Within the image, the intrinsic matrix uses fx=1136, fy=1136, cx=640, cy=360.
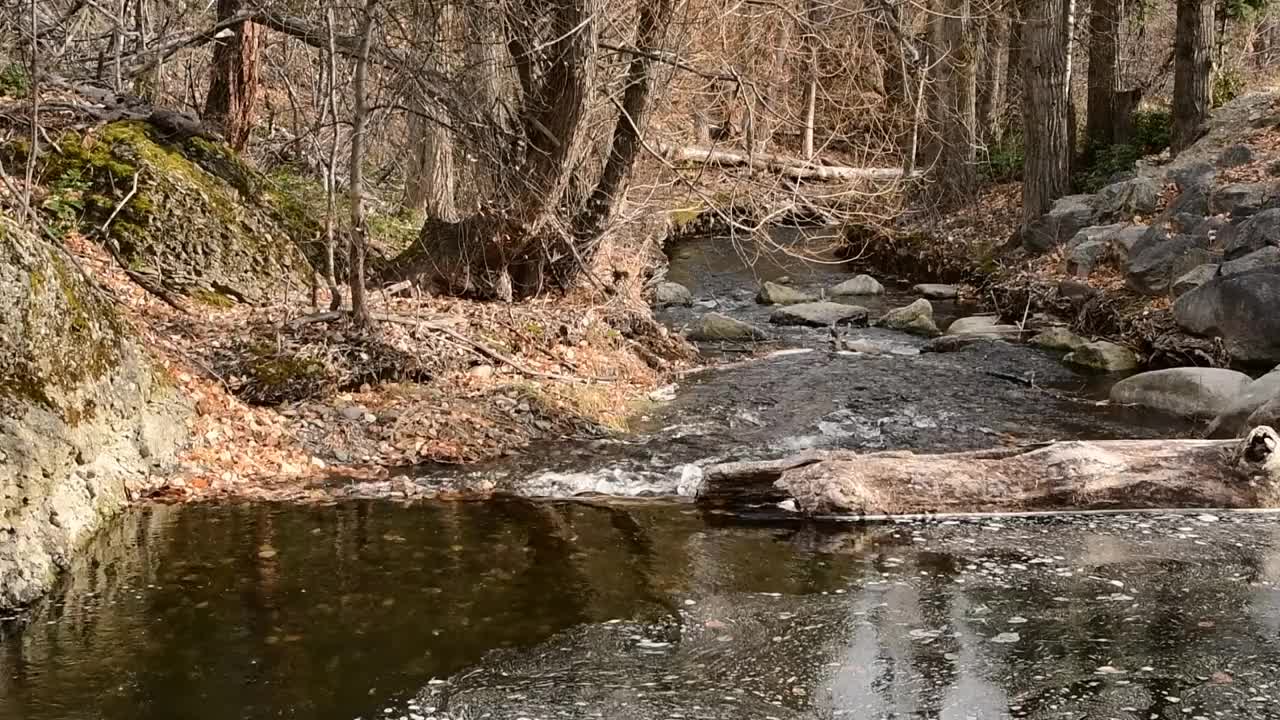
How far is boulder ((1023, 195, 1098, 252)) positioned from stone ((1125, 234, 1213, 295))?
9.67ft

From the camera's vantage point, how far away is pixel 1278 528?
6.71m

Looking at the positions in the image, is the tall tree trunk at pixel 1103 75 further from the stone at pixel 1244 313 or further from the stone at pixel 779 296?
the stone at pixel 1244 313

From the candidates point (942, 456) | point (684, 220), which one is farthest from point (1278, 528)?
point (684, 220)

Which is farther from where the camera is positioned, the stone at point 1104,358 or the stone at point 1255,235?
the stone at point 1255,235

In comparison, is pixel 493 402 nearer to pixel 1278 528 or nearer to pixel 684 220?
pixel 1278 528

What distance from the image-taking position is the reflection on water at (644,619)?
15.5 feet

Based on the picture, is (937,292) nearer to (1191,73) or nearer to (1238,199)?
(1238,199)

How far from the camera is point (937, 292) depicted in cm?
1734

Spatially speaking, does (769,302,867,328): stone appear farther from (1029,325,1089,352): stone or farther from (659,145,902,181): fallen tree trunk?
(1029,325,1089,352): stone

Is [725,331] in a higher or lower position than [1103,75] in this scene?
lower

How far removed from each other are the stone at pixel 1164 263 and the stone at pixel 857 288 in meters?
4.83

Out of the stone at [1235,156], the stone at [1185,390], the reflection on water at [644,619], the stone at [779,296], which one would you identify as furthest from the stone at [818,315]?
the reflection on water at [644,619]

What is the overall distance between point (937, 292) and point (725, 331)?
471 cm

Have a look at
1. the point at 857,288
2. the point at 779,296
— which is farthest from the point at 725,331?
the point at 857,288
